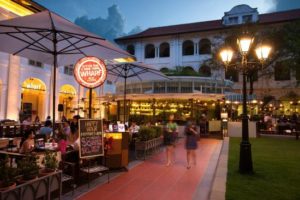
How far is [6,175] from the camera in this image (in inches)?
137

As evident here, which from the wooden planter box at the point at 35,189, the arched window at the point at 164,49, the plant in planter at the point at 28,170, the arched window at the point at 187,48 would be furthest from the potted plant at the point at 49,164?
the arched window at the point at 164,49

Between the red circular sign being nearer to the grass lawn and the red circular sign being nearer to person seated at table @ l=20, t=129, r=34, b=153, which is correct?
person seated at table @ l=20, t=129, r=34, b=153

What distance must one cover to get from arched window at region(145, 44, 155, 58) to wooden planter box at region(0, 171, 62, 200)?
3861cm

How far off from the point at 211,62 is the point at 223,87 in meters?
4.05

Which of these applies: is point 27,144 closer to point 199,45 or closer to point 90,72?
point 90,72

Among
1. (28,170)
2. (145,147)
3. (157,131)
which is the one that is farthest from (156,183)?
(157,131)

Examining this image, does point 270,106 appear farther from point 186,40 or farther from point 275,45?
point 186,40

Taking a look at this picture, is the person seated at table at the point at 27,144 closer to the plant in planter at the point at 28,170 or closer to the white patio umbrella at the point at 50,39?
Answer: the white patio umbrella at the point at 50,39

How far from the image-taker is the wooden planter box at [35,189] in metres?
3.38

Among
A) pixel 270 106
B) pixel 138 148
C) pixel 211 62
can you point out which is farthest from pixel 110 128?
pixel 270 106

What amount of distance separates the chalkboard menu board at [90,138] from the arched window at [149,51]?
1430 inches

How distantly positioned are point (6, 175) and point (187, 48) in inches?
1522

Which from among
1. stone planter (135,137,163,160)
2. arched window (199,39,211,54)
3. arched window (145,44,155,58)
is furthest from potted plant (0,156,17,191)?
arched window (145,44,155,58)

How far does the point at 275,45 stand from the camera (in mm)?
25438
